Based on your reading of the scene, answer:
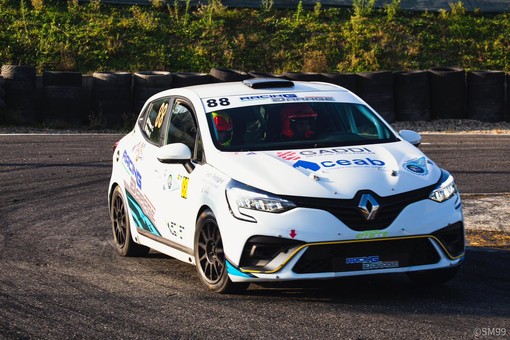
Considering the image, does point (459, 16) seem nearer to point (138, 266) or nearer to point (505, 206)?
point (505, 206)

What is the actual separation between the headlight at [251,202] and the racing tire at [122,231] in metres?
2.36

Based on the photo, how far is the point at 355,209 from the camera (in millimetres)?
7219

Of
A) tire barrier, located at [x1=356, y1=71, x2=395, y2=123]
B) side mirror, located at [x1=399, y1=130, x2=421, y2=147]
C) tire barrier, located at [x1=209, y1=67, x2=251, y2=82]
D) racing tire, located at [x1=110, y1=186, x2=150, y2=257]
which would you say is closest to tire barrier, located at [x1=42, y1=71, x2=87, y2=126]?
tire barrier, located at [x1=209, y1=67, x2=251, y2=82]

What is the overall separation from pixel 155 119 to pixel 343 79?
13.5 metres

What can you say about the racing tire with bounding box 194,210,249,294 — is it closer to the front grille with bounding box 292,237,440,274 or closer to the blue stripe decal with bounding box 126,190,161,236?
the front grille with bounding box 292,237,440,274

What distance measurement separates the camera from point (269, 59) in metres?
29.7

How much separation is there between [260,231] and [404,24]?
25285mm

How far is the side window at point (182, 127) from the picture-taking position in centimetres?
873

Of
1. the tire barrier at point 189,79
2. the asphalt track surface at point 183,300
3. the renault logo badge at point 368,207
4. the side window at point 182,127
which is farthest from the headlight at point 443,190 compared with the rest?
the tire barrier at point 189,79

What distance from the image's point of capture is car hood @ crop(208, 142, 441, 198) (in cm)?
735

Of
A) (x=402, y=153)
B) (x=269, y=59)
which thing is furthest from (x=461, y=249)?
(x=269, y=59)

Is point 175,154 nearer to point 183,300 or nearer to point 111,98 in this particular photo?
point 183,300

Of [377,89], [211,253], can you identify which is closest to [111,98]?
[377,89]

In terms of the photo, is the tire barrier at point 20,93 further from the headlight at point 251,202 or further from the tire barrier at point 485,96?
the headlight at point 251,202
